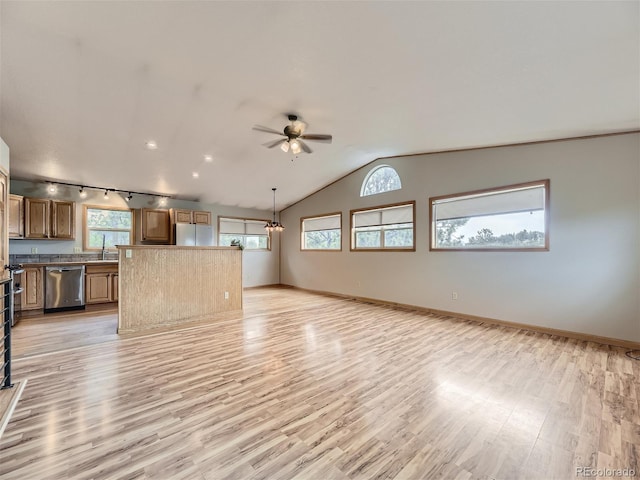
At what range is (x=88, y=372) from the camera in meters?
2.69

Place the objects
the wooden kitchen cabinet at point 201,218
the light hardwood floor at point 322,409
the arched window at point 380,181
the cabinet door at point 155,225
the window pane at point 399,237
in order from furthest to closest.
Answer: the wooden kitchen cabinet at point 201,218, the cabinet door at point 155,225, the arched window at point 380,181, the window pane at point 399,237, the light hardwood floor at point 322,409

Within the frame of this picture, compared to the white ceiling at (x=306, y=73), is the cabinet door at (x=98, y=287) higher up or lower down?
lower down

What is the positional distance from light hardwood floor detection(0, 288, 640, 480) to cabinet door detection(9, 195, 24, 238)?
237cm

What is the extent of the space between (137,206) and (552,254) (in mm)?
8339

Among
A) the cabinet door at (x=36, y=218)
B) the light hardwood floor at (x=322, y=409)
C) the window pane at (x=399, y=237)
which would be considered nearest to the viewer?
the light hardwood floor at (x=322, y=409)

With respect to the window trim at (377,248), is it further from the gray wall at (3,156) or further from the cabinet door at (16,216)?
the cabinet door at (16,216)

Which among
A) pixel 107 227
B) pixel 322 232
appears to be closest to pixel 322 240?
pixel 322 232

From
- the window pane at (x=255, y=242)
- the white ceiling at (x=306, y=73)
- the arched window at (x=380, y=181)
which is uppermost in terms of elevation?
the white ceiling at (x=306, y=73)

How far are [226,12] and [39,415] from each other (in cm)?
340

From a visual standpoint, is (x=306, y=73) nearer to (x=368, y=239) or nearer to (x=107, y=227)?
(x=368, y=239)

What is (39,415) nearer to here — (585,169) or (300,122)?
(300,122)

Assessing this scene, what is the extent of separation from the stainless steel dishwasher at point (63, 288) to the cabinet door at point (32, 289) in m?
0.08

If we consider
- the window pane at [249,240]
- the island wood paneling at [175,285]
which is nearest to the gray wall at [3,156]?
the island wood paneling at [175,285]

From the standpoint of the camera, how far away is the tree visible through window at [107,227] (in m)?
6.02
